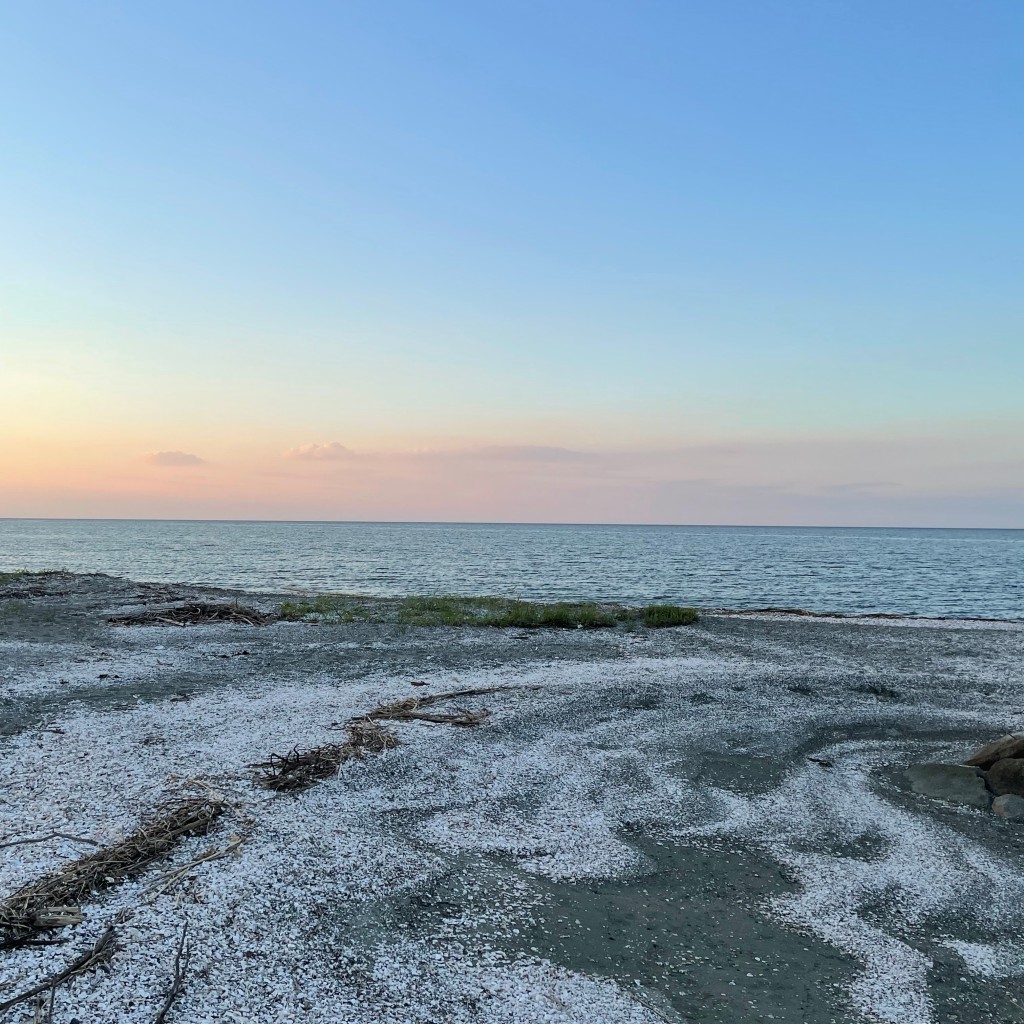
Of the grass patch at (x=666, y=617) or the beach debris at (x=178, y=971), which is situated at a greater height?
the beach debris at (x=178, y=971)

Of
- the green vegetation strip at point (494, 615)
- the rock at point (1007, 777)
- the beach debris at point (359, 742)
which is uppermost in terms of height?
the rock at point (1007, 777)

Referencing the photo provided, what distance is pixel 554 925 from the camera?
4.88m

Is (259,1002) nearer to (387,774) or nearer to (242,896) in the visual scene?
(242,896)

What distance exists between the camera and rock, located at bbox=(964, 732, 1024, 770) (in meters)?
8.02

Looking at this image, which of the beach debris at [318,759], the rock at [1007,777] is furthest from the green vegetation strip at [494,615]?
the rock at [1007,777]

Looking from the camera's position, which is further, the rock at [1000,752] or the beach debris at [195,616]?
the beach debris at [195,616]

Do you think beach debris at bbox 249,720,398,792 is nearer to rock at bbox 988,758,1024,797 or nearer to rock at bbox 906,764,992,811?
rock at bbox 906,764,992,811

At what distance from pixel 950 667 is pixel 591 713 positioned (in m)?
9.00

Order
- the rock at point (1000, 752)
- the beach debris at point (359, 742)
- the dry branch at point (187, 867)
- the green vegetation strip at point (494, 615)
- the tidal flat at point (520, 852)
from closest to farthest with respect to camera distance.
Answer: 1. the tidal flat at point (520, 852)
2. the dry branch at point (187, 867)
3. the beach debris at point (359, 742)
4. the rock at point (1000, 752)
5. the green vegetation strip at point (494, 615)

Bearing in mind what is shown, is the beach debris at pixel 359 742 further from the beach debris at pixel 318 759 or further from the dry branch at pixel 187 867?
the dry branch at pixel 187 867

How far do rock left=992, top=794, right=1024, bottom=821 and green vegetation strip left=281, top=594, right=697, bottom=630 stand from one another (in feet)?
41.1

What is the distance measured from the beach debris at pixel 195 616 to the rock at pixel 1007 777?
16.1 metres

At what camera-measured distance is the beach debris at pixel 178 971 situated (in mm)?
3784

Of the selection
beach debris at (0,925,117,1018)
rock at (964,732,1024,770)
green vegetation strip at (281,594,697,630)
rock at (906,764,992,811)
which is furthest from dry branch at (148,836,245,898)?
green vegetation strip at (281,594,697,630)
